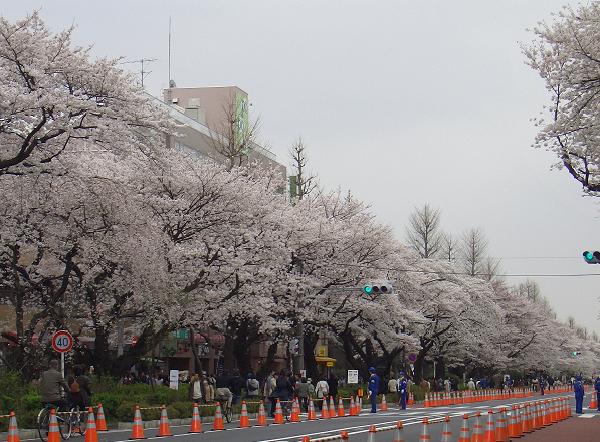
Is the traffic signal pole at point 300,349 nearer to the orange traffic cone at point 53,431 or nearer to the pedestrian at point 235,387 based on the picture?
the pedestrian at point 235,387

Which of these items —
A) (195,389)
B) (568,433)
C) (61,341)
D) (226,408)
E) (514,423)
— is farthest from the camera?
(195,389)

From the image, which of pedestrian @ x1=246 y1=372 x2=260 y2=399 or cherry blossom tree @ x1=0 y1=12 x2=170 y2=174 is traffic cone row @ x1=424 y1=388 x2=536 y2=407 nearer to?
pedestrian @ x1=246 y1=372 x2=260 y2=399

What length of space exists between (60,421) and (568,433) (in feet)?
41.0

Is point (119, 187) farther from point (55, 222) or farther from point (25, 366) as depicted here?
point (25, 366)

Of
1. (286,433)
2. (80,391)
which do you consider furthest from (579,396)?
(80,391)

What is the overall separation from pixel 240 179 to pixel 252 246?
3.06m

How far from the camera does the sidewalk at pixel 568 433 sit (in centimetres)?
2172

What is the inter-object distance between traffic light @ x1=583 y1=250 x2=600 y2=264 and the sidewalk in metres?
4.32

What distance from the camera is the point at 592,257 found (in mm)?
24203

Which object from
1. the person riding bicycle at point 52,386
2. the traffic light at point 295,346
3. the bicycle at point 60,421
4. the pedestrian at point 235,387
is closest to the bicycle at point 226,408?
the pedestrian at point 235,387

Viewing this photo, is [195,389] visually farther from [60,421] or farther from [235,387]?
[60,421]

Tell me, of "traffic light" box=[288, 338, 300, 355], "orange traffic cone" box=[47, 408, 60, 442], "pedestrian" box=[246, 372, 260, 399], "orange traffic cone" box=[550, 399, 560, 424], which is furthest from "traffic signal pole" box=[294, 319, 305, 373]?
"orange traffic cone" box=[47, 408, 60, 442]

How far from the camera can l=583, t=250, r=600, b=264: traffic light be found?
2391 centimetres

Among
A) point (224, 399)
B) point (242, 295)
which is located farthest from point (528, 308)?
point (224, 399)
